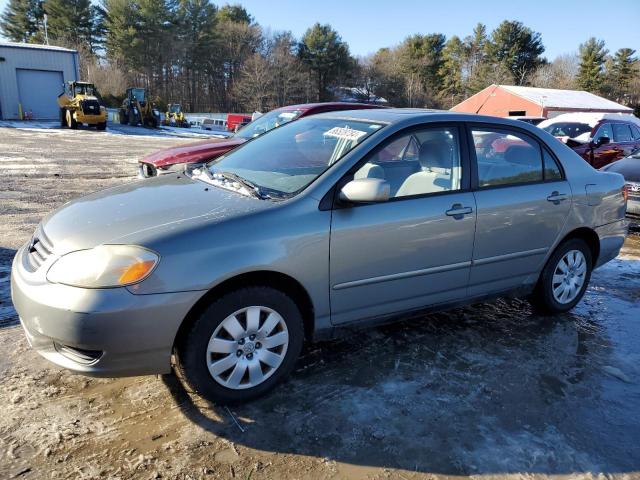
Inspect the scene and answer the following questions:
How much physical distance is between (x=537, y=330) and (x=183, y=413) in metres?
2.90

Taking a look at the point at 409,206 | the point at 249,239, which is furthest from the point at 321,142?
the point at 249,239

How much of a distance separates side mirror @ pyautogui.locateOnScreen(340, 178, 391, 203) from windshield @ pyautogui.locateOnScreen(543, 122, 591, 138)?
10233 millimetres

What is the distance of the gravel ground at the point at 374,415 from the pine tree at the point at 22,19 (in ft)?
219

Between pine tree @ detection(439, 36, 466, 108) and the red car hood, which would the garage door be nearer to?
the red car hood

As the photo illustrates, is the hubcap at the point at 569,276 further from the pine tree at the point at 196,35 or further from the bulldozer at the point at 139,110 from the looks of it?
the pine tree at the point at 196,35

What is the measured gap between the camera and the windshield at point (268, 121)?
8297mm

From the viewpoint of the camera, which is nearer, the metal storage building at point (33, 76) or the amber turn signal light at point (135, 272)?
the amber turn signal light at point (135, 272)

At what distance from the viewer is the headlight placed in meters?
2.46

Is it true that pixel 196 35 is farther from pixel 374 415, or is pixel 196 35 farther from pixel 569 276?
pixel 374 415

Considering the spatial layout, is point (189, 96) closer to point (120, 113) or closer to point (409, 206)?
point (120, 113)

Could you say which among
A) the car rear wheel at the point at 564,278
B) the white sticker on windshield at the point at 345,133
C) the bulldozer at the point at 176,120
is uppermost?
the white sticker on windshield at the point at 345,133

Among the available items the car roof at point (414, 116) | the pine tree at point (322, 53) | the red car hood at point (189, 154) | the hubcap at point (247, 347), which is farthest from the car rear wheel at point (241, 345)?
the pine tree at point (322, 53)

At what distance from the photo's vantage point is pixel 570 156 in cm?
431

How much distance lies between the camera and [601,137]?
11203 mm
